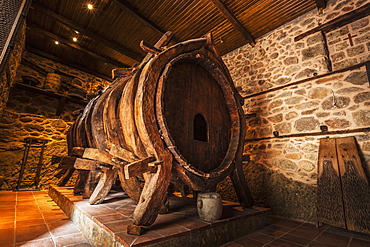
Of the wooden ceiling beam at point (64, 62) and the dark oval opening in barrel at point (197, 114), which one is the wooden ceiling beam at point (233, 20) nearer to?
the dark oval opening in barrel at point (197, 114)

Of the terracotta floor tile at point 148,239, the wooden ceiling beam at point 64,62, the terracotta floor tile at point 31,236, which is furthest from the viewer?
the wooden ceiling beam at point 64,62

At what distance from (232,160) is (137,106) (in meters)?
1.67

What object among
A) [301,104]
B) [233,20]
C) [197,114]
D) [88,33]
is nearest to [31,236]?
[197,114]

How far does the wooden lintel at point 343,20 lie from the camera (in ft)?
11.2

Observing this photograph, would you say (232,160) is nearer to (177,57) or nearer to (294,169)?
(177,57)

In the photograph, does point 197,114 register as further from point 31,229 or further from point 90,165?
point 31,229

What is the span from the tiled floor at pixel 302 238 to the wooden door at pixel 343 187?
16cm

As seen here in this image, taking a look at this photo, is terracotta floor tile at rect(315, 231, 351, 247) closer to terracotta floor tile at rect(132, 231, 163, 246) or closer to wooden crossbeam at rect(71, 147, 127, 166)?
terracotta floor tile at rect(132, 231, 163, 246)

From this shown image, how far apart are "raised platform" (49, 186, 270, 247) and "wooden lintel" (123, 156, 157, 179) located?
53 centimetres

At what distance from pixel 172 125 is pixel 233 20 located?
3810mm

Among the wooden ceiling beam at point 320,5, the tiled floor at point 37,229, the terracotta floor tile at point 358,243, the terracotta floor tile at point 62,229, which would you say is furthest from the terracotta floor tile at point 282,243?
the wooden ceiling beam at point 320,5

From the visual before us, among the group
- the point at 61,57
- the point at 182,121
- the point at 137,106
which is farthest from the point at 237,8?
the point at 61,57

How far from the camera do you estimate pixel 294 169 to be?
3740 millimetres

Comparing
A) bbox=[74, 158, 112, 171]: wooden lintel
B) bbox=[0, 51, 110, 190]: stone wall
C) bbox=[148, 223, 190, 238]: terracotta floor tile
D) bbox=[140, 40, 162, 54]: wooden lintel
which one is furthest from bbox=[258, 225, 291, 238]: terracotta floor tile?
bbox=[0, 51, 110, 190]: stone wall
